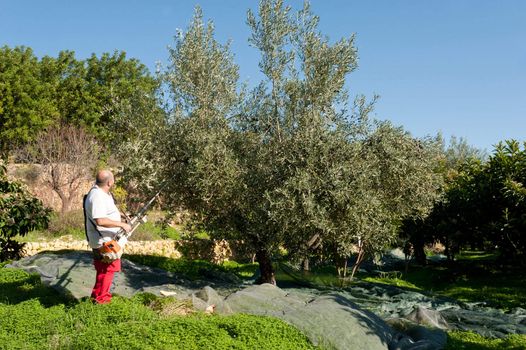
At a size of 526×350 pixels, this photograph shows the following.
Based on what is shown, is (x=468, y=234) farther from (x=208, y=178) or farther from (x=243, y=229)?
(x=208, y=178)

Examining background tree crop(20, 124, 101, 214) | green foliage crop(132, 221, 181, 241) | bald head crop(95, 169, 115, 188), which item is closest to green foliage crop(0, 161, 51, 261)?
bald head crop(95, 169, 115, 188)

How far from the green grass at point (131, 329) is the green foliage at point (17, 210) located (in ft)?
26.0

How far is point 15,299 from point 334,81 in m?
10.9

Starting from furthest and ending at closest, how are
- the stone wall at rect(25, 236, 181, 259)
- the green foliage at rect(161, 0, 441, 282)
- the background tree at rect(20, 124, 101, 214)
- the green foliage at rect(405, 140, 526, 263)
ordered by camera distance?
the background tree at rect(20, 124, 101, 214), the stone wall at rect(25, 236, 181, 259), the green foliage at rect(405, 140, 526, 263), the green foliage at rect(161, 0, 441, 282)

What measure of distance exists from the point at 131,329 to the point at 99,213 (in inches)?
92.7

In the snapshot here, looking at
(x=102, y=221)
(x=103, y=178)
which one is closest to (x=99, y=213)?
(x=102, y=221)

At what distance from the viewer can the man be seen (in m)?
9.95

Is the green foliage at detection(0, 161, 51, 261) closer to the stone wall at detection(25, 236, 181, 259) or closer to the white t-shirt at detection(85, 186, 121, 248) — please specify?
the stone wall at detection(25, 236, 181, 259)

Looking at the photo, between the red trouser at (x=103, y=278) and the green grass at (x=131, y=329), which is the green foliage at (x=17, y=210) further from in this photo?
the red trouser at (x=103, y=278)

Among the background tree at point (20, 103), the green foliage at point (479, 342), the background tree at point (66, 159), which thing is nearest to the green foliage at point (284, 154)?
the green foliage at point (479, 342)

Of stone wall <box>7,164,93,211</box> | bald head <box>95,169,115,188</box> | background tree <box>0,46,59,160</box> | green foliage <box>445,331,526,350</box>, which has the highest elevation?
background tree <box>0,46,59,160</box>

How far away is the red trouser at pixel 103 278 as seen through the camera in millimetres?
10281

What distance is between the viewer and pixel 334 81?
1591 cm

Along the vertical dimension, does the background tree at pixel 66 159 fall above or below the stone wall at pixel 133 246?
above
